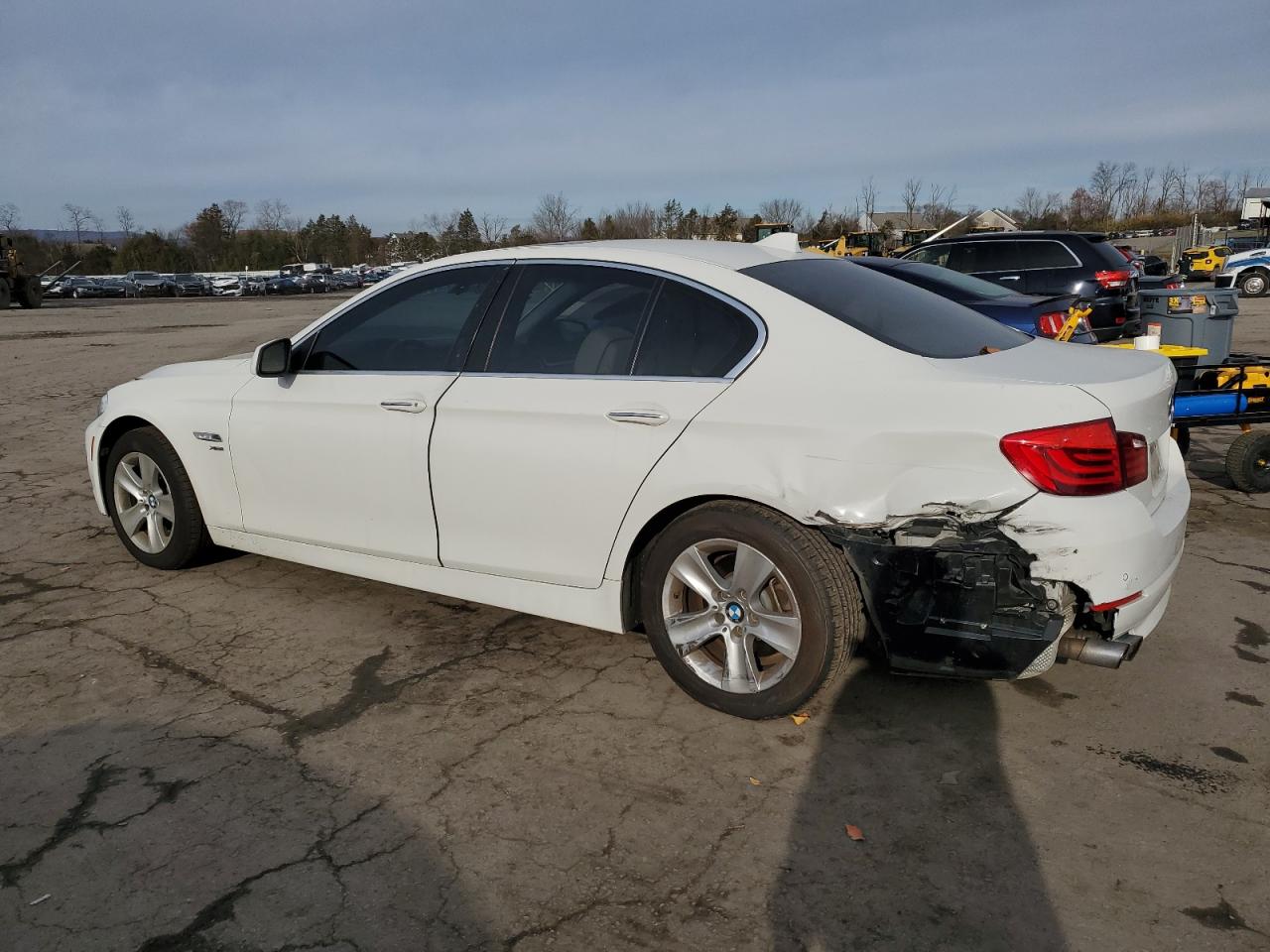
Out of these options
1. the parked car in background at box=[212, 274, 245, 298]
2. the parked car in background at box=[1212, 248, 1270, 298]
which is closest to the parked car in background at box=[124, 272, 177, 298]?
the parked car in background at box=[212, 274, 245, 298]

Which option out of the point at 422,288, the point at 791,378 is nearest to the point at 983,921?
the point at 791,378

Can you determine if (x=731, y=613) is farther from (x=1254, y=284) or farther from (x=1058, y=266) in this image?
(x=1254, y=284)

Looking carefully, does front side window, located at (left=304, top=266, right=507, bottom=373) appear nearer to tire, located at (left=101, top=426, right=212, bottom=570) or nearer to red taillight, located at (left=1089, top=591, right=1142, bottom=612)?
tire, located at (left=101, top=426, right=212, bottom=570)

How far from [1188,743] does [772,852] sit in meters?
1.55

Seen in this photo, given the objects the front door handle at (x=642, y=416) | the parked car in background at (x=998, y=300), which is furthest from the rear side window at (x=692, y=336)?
the parked car in background at (x=998, y=300)

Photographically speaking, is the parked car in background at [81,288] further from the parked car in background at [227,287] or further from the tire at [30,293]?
the tire at [30,293]

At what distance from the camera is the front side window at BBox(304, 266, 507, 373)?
4.01 metres

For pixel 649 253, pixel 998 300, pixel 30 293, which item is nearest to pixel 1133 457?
pixel 649 253

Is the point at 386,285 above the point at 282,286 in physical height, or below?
above

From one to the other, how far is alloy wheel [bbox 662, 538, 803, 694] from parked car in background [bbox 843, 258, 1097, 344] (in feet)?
15.9

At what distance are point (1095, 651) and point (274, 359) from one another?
11.6 feet

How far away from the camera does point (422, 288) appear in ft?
13.8

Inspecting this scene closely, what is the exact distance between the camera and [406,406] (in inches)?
155

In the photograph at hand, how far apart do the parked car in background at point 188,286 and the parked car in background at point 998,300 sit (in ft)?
182
